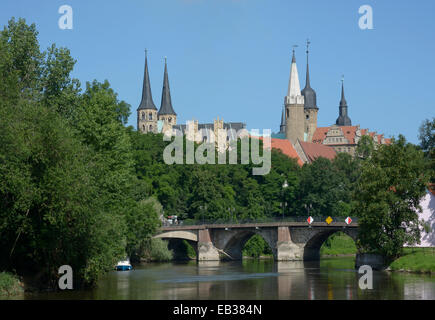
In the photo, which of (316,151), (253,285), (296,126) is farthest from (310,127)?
(253,285)

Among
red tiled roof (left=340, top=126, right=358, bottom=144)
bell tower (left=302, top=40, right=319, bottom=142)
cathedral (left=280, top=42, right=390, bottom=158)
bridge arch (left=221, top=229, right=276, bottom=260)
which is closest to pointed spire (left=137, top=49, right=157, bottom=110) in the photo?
cathedral (left=280, top=42, right=390, bottom=158)

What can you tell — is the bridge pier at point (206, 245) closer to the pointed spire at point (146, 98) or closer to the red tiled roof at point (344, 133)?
the pointed spire at point (146, 98)

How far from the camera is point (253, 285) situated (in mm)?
45625

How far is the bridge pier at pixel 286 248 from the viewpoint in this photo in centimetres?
7325

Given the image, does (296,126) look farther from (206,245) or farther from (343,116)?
(206,245)

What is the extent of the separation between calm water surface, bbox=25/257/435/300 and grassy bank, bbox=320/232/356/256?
2633 cm

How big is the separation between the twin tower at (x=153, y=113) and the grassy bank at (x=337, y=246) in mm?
73723

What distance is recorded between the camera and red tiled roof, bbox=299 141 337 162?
14650 cm

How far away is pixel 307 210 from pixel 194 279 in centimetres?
3971

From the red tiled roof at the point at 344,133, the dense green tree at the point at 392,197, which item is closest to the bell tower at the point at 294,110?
the red tiled roof at the point at 344,133

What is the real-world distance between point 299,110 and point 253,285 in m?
111

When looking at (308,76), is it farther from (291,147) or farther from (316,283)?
(316,283)

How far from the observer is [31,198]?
112 ft
